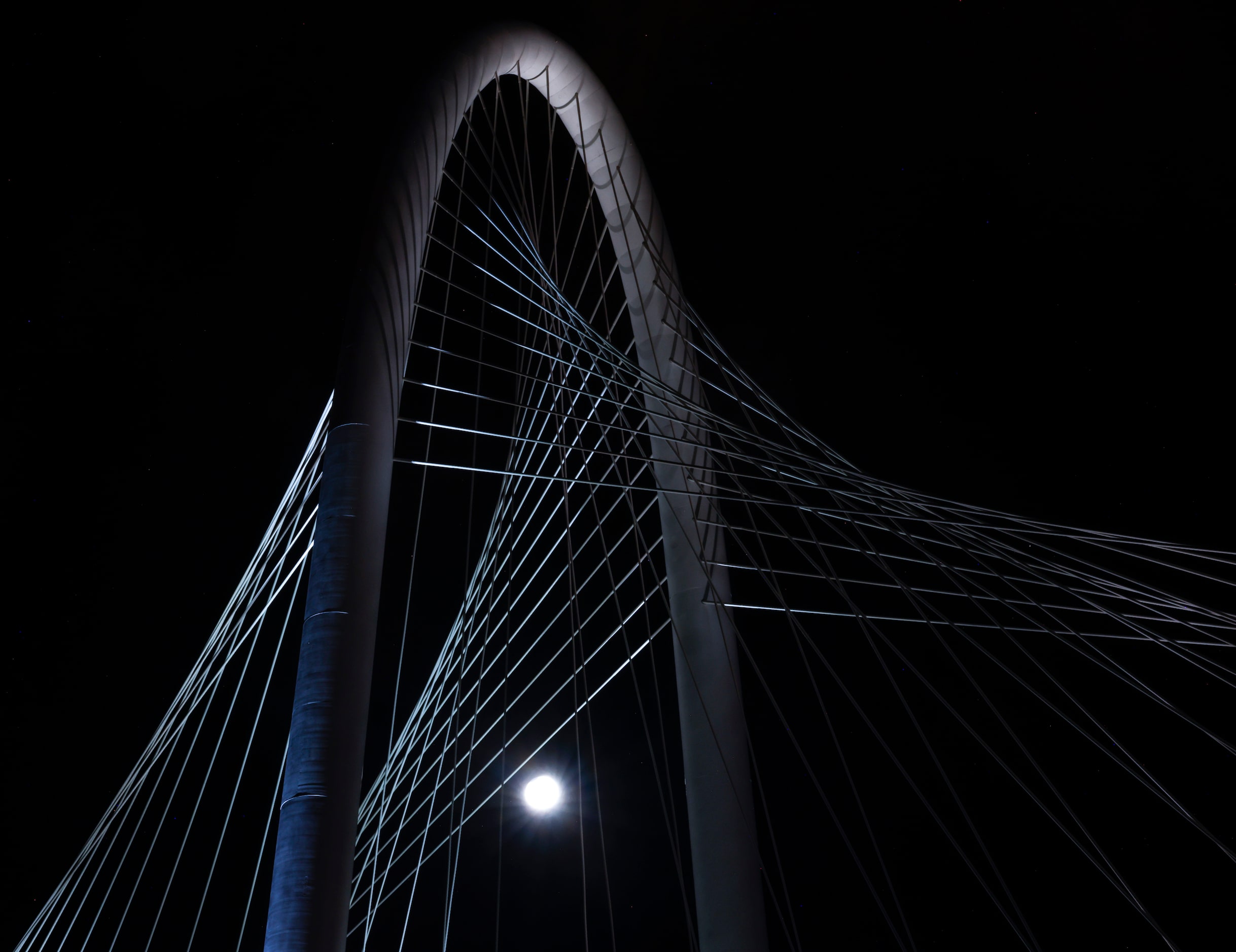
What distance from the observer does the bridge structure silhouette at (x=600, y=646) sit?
12.8 feet

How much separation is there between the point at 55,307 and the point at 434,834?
5.68m

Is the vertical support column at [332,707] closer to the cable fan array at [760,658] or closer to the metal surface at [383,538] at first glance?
the metal surface at [383,538]

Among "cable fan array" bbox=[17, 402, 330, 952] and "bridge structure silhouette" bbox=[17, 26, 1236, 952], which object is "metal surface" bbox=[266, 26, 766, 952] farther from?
"cable fan array" bbox=[17, 402, 330, 952]

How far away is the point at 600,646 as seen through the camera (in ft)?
14.9

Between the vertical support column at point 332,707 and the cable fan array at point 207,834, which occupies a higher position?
the vertical support column at point 332,707

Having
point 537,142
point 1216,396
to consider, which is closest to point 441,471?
point 537,142

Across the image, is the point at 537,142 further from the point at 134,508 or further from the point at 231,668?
the point at 231,668

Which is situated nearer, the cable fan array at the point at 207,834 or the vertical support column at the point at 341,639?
the vertical support column at the point at 341,639

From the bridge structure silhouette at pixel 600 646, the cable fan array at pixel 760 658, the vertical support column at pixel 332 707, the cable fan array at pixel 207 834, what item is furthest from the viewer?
the cable fan array at pixel 760 658

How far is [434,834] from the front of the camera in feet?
30.0

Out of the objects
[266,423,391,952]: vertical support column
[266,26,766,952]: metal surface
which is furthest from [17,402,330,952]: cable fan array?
[266,423,391,952]: vertical support column

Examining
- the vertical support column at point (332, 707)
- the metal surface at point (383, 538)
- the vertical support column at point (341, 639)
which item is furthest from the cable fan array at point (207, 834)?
the vertical support column at point (332, 707)

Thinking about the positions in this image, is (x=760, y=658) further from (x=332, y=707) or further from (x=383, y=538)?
(x=332, y=707)

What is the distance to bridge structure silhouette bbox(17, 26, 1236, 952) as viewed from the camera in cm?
390
